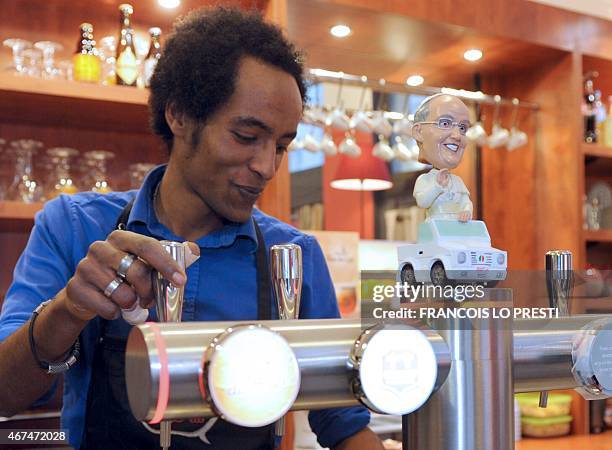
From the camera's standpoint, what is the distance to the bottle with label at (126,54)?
2.21m

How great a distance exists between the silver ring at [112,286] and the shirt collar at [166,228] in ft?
1.97

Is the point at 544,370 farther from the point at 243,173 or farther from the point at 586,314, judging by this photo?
the point at 243,173

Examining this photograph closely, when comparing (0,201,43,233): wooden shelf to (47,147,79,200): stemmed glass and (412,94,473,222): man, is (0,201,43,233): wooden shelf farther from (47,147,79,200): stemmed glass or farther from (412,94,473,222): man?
(412,94,473,222): man

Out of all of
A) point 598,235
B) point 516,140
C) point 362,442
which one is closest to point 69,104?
point 362,442

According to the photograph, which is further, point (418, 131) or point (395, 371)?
point (418, 131)

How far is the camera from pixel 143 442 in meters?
0.98

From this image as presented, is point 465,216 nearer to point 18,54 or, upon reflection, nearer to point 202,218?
point 202,218

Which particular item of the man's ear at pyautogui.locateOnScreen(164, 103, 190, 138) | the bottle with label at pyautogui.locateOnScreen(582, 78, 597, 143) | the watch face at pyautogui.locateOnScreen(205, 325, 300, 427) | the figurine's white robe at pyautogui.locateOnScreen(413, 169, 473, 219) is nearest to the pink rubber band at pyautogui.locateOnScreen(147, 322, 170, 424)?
the watch face at pyautogui.locateOnScreen(205, 325, 300, 427)

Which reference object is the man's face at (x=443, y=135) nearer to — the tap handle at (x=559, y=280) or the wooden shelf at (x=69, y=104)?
Answer: the tap handle at (x=559, y=280)

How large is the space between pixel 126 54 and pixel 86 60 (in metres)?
0.12

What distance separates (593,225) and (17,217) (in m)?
2.31

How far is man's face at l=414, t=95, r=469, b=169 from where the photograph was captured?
0.47 meters

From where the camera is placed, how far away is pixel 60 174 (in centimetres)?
221

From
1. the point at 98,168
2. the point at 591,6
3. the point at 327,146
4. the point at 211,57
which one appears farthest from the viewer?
the point at 591,6
